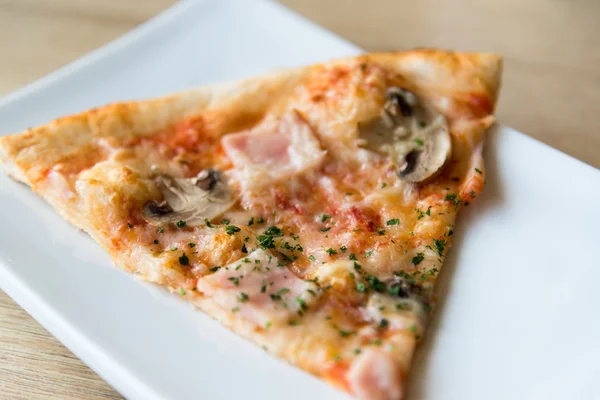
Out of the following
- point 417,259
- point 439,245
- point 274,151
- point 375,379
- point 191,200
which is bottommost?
point 375,379

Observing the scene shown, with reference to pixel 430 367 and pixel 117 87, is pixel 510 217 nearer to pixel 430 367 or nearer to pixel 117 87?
pixel 430 367

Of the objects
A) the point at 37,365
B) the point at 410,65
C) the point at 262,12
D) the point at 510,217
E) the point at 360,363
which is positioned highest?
the point at 262,12

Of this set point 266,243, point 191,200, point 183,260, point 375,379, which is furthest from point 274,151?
point 375,379

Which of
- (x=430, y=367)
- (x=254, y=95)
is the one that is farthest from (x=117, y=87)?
(x=430, y=367)

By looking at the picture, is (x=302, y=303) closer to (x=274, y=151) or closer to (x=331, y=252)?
(x=331, y=252)

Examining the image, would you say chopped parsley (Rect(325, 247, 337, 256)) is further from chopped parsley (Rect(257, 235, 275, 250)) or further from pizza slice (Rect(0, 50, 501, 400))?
chopped parsley (Rect(257, 235, 275, 250))

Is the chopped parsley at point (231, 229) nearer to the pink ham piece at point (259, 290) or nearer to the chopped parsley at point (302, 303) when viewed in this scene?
the pink ham piece at point (259, 290)

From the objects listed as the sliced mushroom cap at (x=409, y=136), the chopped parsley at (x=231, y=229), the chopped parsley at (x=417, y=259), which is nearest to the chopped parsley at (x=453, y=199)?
the sliced mushroom cap at (x=409, y=136)
